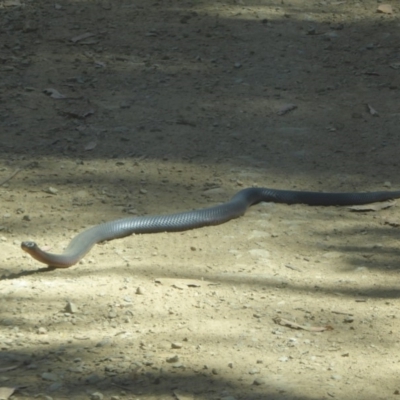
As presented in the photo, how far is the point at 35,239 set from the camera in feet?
20.5

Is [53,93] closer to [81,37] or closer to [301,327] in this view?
[81,37]

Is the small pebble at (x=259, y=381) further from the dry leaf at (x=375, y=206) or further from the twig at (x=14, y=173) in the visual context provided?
the twig at (x=14, y=173)

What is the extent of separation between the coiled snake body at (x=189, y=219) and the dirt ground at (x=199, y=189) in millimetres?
71

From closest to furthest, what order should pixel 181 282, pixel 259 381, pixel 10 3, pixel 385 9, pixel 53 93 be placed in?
pixel 259 381
pixel 181 282
pixel 53 93
pixel 10 3
pixel 385 9

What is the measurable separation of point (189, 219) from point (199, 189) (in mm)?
766

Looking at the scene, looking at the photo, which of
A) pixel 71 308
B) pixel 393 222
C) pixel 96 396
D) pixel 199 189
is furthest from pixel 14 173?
pixel 96 396

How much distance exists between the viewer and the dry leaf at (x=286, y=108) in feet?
28.0

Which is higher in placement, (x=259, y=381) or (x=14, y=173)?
(x=259, y=381)

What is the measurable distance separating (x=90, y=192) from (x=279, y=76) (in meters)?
2.82

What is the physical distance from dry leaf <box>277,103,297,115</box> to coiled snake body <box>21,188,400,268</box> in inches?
61.1

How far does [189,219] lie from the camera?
21.2 ft

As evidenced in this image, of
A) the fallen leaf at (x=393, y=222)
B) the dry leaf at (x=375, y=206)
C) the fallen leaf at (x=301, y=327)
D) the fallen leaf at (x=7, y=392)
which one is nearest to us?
the fallen leaf at (x=7, y=392)

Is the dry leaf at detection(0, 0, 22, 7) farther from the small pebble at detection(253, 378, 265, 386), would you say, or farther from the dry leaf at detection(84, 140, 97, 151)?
the small pebble at detection(253, 378, 265, 386)

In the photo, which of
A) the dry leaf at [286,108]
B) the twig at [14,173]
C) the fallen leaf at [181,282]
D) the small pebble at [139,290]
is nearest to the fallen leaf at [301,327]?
the fallen leaf at [181,282]
